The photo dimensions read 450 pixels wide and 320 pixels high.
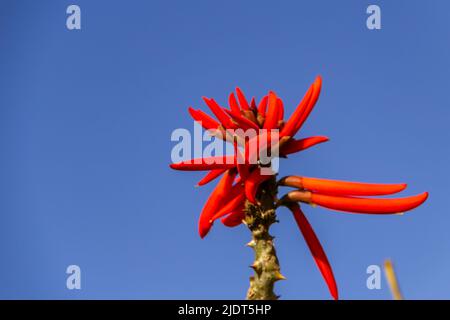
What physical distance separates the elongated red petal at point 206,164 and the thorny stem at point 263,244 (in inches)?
12.1

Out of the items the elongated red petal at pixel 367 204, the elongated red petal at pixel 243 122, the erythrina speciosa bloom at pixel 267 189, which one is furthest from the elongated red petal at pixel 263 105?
the elongated red petal at pixel 367 204

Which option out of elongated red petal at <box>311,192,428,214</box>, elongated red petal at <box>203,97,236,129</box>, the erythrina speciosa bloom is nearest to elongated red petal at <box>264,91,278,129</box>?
the erythrina speciosa bloom

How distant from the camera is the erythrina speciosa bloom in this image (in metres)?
4.43

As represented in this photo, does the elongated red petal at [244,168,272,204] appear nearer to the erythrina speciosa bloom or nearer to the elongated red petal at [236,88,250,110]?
the erythrina speciosa bloom

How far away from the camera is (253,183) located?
14.8 ft

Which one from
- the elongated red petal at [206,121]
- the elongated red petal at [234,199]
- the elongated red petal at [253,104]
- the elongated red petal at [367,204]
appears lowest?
the elongated red petal at [367,204]

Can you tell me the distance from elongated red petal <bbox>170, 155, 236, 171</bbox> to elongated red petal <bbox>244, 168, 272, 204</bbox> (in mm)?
204

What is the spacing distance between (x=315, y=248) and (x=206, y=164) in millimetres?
993

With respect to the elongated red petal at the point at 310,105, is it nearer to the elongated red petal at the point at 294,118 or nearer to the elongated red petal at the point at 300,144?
the elongated red petal at the point at 294,118

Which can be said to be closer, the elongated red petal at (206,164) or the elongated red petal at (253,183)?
the elongated red petal at (253,183)

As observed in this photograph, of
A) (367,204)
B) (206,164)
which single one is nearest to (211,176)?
(206,164)

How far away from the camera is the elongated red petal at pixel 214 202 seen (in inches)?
186
